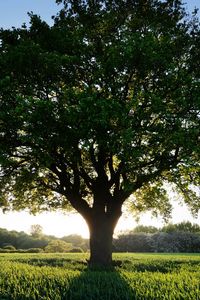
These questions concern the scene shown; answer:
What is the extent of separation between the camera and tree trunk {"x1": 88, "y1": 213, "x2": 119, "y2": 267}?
2766 centimetres

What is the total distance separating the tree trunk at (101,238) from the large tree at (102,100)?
7cm

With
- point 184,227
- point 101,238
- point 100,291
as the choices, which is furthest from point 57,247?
point 100,291

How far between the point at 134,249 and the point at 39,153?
183 ft

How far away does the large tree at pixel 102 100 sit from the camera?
891 inches

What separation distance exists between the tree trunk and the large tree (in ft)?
0.24

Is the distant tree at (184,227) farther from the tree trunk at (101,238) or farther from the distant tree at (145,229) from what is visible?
the tree trunk at (101,238)

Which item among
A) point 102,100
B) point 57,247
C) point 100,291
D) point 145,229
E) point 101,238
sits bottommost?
point 100,291

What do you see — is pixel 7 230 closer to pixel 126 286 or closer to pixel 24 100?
pixel 24 100

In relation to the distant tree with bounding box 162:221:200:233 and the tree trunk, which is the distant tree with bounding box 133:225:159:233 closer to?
the distant tree with bounding box 162:221:200:233

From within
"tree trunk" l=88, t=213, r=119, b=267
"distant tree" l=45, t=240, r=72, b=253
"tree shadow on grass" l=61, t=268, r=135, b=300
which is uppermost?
"distant tree" l=45, t=240, r=72, b=253

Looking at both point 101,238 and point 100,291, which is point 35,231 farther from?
point 100,291

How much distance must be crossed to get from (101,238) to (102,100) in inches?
430

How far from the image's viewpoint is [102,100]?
22016 mm

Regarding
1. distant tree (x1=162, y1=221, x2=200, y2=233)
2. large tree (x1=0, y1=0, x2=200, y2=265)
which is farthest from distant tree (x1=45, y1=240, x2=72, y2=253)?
large tree (x1=0, y1=0, x2=200, y2=265)
